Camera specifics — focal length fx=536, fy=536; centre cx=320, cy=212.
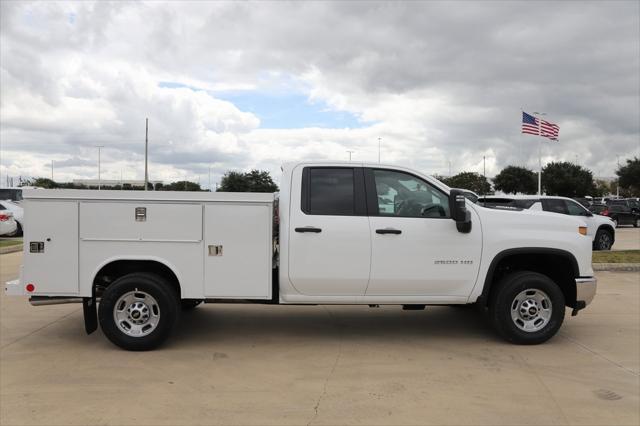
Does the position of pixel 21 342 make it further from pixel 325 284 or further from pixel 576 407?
pixel 576 407

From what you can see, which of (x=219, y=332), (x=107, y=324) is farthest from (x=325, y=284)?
(x=107, y=324)

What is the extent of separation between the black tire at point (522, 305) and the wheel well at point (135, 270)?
354cm

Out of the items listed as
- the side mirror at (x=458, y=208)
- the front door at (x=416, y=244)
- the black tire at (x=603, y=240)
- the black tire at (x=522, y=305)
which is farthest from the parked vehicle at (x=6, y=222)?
the black tire at (x=603, y=240)

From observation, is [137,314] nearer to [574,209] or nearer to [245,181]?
[574,209]

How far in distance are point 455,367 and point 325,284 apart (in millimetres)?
1546

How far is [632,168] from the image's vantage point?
70.6 meters

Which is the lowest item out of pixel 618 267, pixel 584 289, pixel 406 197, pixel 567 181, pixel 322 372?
pixel 322 372

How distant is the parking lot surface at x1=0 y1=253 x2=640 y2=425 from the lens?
412cm

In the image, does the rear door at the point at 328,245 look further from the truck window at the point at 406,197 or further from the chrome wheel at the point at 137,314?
the chrome wheel at the point at 137,314

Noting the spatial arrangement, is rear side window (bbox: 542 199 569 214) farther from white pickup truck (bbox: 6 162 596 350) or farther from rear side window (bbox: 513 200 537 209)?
white pickup truck (bbox: 6 162 596 350)

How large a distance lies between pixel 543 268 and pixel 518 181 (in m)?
77.1

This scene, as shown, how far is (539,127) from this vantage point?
3067cm

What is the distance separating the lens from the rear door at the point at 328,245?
566 cm

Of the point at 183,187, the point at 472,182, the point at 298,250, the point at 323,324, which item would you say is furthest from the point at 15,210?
the point at 472,182
